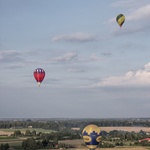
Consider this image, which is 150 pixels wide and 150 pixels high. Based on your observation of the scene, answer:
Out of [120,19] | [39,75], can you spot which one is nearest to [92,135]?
[39,75]

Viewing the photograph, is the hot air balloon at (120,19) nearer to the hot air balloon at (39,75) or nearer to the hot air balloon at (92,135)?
the hot air balloon at (39,75)

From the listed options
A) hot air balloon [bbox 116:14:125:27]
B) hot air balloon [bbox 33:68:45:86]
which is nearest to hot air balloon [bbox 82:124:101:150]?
hot air balloon [bbox 33:68:45:86]

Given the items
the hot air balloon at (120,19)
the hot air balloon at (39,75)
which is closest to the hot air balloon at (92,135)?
the hot air balloon at (39,75)

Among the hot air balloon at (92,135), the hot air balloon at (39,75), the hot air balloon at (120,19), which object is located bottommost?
the hot air balloon at (92,135)

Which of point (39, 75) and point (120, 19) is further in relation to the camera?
point (120, 19)

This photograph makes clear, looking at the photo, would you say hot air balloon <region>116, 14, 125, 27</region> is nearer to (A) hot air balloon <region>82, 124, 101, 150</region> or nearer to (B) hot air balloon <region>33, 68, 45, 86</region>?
(B) hot air balloon <region>33, 68, 45, 86</region>

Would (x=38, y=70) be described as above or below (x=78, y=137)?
above

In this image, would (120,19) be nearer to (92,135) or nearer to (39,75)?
(39,75)

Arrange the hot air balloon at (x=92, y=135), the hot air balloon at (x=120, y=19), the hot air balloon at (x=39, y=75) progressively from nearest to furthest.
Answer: the hot air balloon at (x=92, y=135)
the hot air balloon at (x=39, y=75)
the hot air balloon at (x=120, y=19)

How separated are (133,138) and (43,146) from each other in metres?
27.3

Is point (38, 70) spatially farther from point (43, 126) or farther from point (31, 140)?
point (43, 126)

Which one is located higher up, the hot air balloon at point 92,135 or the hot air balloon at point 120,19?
the hot air balloon at point 120,19

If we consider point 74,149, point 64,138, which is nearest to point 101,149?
point 74,149

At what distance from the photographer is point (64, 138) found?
83.9 meters
